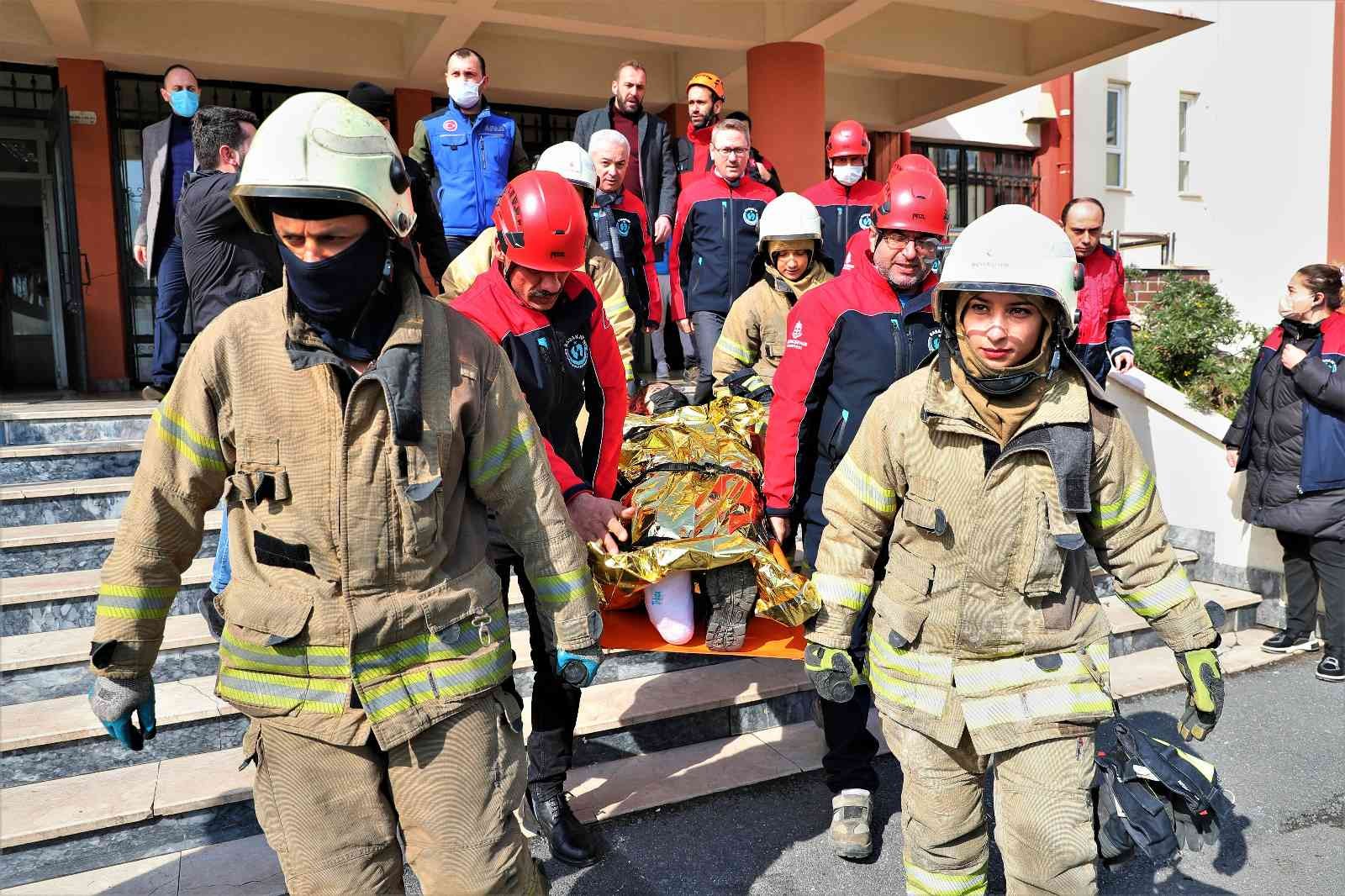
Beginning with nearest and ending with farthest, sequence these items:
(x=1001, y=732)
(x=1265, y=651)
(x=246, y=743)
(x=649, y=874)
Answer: (x=246, y=743)
(x=1001, y=732)
(x=649, y=874)
(x=1265, y=651)

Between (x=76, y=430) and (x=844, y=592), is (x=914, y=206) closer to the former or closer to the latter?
(x=844, y=592)

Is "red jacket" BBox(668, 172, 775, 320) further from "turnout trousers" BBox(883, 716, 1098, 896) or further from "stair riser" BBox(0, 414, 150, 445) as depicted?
"turnout trousers" BBox(883, 716, 1098, 896)

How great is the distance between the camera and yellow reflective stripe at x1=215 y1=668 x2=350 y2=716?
85.8 inches

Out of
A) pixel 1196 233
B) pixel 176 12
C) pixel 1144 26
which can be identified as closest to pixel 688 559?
pixel 176 12

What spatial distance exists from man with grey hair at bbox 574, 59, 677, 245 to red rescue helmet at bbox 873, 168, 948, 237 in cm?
342

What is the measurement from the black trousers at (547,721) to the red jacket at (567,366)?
49 centimetres

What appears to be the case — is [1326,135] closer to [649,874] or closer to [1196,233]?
[1196,233]

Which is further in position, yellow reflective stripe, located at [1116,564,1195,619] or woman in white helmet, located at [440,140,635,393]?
woman in white helmet, located at [440,140,635,393]

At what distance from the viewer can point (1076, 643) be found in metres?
2.68

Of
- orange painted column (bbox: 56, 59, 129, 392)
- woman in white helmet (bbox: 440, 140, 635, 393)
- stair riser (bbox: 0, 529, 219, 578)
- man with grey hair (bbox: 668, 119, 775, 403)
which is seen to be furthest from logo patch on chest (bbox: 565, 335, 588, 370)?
orange painted column (bbox: 56, 59, 129, 392)

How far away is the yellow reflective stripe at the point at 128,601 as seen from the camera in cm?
218

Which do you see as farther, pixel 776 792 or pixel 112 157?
pixel 112 157

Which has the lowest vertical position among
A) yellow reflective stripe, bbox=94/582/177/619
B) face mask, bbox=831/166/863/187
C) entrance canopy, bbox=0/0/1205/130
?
yellow reflective stripe, bbox=94/582/177/619

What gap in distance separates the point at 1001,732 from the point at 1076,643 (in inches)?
13.3
